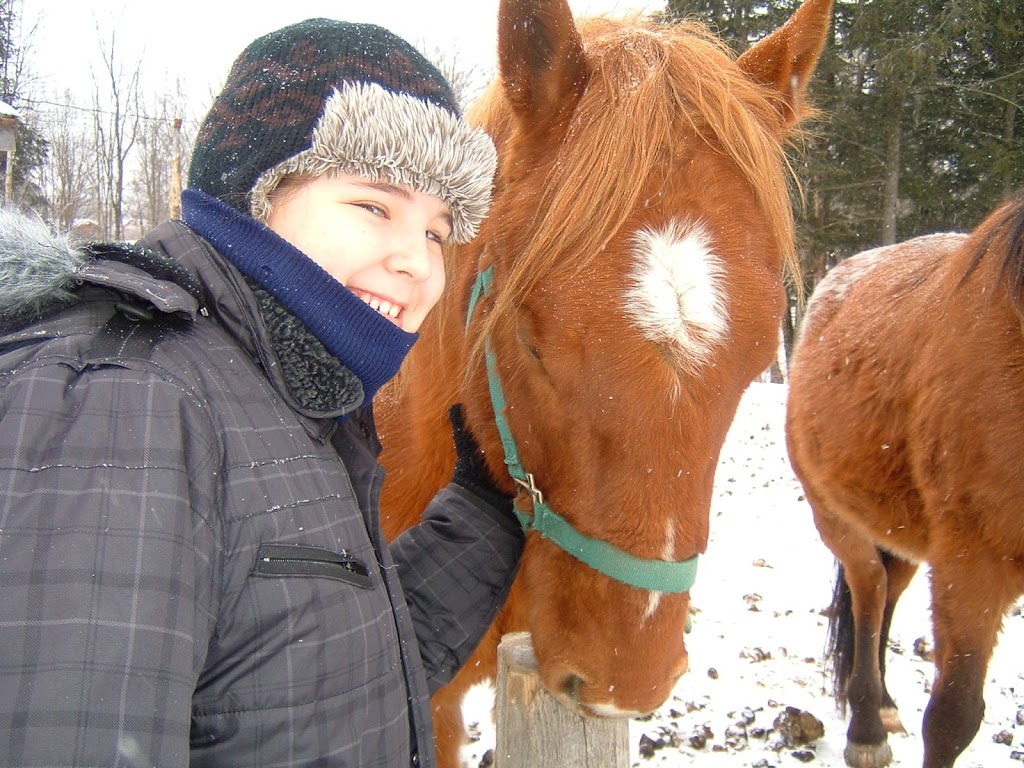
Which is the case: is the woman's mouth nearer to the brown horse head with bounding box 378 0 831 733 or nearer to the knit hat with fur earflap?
the knit hat with fur earflap

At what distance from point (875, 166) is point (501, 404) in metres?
16.3

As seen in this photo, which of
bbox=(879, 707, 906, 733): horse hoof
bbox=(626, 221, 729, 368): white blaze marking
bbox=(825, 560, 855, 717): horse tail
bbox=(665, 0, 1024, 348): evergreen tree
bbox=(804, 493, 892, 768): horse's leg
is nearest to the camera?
bbox=(626, 221, 729, 368): white blaze marking

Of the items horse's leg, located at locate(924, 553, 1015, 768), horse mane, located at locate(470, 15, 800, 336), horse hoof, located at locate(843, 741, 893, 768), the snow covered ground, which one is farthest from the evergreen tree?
horse mane, located at locate(470, 15, 800, 336)

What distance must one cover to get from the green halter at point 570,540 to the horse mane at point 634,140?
0.49 ft

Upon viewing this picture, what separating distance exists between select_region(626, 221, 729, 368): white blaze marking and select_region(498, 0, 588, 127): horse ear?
1.55ft

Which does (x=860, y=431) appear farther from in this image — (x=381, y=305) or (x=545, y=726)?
(x=381, y=305)

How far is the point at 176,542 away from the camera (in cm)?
79

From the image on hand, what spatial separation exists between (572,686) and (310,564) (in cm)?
84

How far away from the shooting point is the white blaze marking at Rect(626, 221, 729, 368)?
140 centimetres

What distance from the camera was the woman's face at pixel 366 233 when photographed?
3.74 ft

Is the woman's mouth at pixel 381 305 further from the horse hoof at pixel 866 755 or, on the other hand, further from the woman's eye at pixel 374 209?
the horse hoof at pixel 866 755

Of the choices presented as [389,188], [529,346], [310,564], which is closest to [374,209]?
[389,188]

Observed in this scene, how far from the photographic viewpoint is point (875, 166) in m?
15.2

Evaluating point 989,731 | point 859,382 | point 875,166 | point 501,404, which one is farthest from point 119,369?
point 875,166
